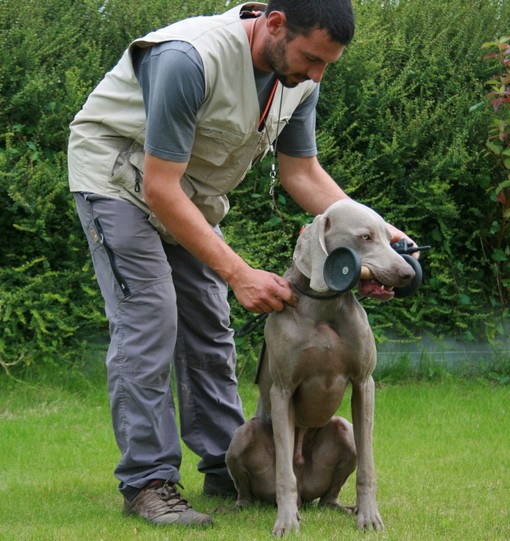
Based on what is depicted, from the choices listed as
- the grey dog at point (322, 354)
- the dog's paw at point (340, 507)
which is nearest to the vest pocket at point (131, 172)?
the grey dog at point (322, 354)

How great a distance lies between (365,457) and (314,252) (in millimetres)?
909

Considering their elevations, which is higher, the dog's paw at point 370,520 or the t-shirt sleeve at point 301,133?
the t-shirt sleeve at point 301,133

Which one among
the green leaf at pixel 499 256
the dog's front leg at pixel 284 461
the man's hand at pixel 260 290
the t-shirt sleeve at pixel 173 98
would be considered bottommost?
the green leaf at pixel 499 256

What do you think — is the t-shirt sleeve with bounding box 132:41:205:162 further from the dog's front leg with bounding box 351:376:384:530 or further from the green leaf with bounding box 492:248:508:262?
the green leaf with bounding box 492:248:508:262

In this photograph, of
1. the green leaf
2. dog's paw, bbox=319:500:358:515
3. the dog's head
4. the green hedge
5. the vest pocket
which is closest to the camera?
the dog's head

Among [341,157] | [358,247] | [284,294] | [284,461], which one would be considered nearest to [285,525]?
[284,461]

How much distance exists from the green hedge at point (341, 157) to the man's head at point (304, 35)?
10.9ft

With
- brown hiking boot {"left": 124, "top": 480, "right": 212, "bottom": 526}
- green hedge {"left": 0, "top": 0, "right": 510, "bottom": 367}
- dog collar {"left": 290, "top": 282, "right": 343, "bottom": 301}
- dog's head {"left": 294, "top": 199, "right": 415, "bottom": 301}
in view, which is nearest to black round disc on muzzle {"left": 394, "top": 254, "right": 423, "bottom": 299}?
dog's head {"left": 294, "top": 199, "right": 415, "bottom": 301}

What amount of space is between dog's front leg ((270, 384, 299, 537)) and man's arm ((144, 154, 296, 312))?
0.40 metres

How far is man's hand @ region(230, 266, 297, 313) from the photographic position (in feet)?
→ 13.0

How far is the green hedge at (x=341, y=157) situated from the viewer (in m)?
7.07

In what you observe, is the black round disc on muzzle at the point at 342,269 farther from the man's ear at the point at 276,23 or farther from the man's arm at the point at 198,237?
→ the man's ear at the point at 276,23

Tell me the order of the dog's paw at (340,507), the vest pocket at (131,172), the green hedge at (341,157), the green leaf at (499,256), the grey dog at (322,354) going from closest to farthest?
the grey dog at (322,354)
the vest pocket at (131,172)
the dog's paw at (340,507)
the green hedge at (341,157)
the green leaf at (499,256)

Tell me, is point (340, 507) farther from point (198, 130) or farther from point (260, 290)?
point (198, 130)
